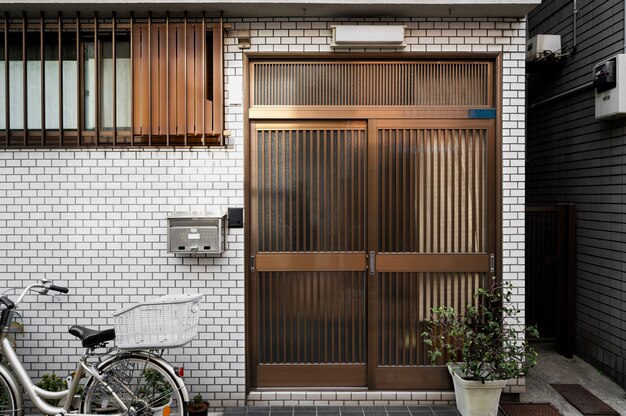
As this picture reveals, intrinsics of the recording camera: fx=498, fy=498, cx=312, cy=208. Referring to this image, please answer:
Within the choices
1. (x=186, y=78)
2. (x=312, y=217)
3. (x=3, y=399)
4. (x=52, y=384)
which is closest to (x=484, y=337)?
(x=312, y=217)

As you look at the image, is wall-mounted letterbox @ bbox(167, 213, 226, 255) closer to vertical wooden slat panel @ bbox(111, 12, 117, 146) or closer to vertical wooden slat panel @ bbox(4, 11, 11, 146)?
vertical wooden slat panel @ bbox(111, 12, 117, 146)

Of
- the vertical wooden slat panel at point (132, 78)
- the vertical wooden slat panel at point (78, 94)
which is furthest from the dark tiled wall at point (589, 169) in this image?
the vertical wooden slat panel at point (78, 94)

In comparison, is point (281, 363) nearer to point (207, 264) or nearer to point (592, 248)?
point (207, 264)

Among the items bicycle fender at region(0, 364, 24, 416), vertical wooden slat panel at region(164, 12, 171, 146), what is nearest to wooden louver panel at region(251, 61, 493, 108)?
vertical wooden slat panel at region(164, 12, 171, 146)

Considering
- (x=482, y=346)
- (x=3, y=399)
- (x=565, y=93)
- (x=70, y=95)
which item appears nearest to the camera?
(x=3, y=399)

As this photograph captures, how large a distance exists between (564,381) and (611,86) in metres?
3.18

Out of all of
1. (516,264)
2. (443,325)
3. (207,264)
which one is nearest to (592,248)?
(516,264)

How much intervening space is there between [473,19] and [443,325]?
295 centimetres

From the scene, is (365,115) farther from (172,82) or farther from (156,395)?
(156,395)

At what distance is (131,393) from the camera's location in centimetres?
398

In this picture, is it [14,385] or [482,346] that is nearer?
[14,385]

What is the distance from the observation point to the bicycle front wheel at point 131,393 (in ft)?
13.0

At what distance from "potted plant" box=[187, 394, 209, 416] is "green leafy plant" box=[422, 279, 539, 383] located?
6.83ft

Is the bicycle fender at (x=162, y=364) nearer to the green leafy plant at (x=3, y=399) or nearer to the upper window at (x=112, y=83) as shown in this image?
the green leafy plant at (x=3, y=399)
